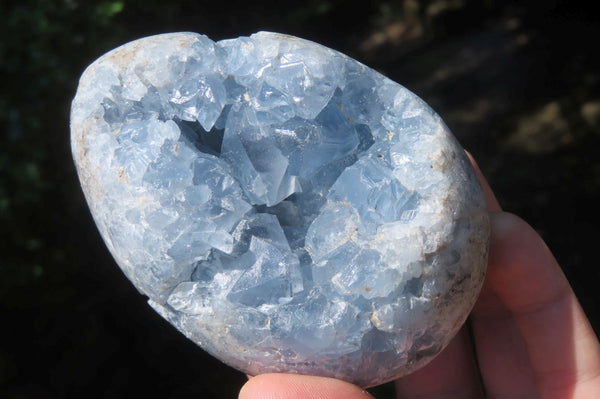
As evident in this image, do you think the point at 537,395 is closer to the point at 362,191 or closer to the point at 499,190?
the point at 362,191

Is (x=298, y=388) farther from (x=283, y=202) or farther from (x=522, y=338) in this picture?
(x=522, y=338)

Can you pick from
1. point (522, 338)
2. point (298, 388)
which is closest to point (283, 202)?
point (298, 388)

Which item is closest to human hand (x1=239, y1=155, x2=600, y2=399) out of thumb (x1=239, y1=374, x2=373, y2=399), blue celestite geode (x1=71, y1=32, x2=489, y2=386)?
blue celestite geode (x1=71, y1=32, x2=489, y2=386)

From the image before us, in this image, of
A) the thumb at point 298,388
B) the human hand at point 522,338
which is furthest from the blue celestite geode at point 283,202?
the human hand at point 522,338

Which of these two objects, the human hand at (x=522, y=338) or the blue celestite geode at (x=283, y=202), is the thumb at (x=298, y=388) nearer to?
the blue celestite geode at (x=283, y=202)

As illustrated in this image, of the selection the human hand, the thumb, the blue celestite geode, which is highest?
the blue celestite geode

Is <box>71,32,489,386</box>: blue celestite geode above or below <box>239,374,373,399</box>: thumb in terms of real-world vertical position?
above

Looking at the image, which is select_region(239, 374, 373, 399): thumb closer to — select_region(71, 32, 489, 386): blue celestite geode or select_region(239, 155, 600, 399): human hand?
select_region(71, 32, 489, 386): blue celestite geode
